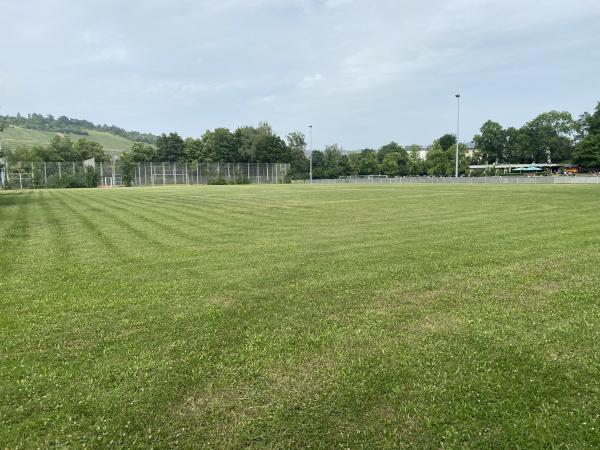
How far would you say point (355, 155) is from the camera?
5054 inches

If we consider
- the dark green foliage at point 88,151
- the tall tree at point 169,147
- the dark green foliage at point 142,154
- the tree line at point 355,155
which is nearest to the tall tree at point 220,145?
the tree line at point 355,155

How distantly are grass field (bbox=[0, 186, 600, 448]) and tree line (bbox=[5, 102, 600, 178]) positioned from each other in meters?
100

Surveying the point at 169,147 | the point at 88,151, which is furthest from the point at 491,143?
the point at 88,151

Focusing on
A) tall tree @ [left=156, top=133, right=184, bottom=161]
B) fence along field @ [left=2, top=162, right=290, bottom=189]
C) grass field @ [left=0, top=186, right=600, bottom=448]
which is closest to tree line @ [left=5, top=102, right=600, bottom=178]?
tall tree @ [left=156, top=133, right=184, bottom=161]

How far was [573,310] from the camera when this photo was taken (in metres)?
5.73

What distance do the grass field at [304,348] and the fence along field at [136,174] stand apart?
66.8m

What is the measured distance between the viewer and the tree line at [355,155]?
351 ft

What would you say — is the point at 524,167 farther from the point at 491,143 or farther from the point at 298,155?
the point at 298,155

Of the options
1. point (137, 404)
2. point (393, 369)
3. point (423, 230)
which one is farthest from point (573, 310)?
point (423, 230)

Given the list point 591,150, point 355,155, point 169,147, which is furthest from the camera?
point 355,155

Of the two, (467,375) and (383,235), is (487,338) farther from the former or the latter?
(383,235)

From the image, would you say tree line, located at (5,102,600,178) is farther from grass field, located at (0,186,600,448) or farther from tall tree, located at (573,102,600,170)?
grass field, located at (0,186,600,448)

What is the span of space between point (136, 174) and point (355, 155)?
223 feet

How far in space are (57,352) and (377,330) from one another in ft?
A: 12.1
